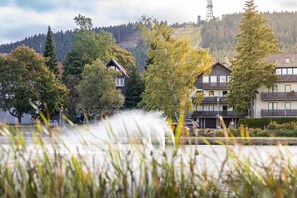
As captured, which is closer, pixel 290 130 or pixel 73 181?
pixel 73 181

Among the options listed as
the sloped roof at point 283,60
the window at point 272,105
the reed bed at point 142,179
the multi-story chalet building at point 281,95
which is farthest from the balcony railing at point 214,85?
the reed bed at point 142,179

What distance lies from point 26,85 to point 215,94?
22543 mm

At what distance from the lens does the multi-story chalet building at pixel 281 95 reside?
59781 mm

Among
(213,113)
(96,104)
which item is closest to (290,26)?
(213,113)

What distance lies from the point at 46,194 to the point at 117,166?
565mm

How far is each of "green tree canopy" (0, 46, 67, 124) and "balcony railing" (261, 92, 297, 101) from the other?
18.8 metres

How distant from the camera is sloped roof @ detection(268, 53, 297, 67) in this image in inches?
2360

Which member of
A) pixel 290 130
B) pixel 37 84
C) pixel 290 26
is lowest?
pixel 290 130

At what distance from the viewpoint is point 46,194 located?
3635mm

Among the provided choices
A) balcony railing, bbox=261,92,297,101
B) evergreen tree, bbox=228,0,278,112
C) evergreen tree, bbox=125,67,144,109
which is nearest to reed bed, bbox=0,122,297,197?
evergreen tree, bbox=228,0,278,112

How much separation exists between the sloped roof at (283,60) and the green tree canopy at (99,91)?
16.2 metres

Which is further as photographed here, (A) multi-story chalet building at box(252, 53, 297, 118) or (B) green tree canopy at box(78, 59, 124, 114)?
(A) multi-story chalet building at box(252, 53, 297, 118)

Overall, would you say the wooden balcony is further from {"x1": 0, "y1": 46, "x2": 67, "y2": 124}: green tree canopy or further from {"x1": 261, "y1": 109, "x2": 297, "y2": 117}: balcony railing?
{"x1": 0, "y1": 46, "x2": 67, "y2": 124}: green tree canopy

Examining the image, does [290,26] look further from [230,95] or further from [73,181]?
[73,181]
